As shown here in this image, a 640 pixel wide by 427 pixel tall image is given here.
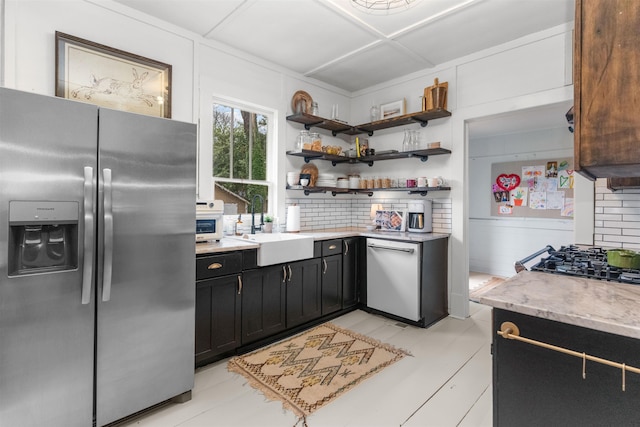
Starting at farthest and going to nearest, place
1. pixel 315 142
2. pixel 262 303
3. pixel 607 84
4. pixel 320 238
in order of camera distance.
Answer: pixel 315 142 → pixel 320 238 → pixel 262 303 → pixel 607 84

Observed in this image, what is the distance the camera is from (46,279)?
158 centimetres

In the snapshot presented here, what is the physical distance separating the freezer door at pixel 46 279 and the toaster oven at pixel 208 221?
1.01m

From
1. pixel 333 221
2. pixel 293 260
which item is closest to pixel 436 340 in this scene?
pixel 293 260

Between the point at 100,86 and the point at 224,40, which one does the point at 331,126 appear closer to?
the point at 224,40

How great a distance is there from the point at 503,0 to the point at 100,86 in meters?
3.15

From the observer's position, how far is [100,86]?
8.15 feet

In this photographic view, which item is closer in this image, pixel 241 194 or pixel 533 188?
pixel 241 194

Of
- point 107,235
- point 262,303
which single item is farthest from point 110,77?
point 262,303

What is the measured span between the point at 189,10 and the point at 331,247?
8.05 ft

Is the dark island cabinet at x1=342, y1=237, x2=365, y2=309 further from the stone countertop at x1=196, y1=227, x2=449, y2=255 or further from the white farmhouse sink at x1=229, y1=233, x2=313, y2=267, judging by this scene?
the white farmhouse sink at x1=229, y1=233, x2=313, y2=267

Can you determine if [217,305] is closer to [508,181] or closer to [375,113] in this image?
[375,113]

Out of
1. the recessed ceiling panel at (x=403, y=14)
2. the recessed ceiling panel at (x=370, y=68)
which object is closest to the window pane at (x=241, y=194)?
the recessed ceiling panel at (x=370, y=68)

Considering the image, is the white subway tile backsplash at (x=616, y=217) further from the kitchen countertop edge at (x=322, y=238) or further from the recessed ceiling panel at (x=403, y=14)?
the recessed ceiling panel at (x=403, y=14)

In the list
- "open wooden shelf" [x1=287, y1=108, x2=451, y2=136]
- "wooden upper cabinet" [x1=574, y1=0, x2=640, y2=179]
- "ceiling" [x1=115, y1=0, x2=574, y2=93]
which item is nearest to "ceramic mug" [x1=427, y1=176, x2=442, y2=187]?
"open wooden shelf" [x1=287, y1=108, x2=451, y2=136]
